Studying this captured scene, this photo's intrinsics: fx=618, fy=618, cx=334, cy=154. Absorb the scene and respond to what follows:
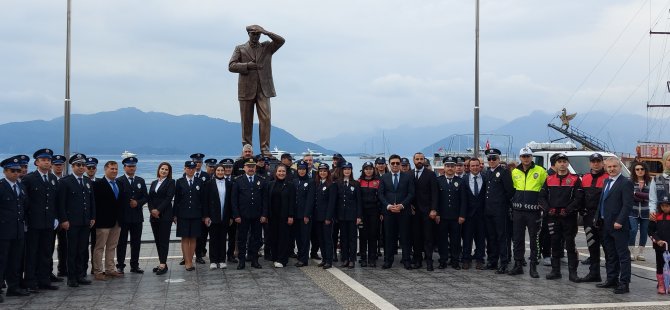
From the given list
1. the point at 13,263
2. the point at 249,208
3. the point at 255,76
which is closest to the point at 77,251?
the point at 13,263

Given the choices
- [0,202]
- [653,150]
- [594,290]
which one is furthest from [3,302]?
[653,150]

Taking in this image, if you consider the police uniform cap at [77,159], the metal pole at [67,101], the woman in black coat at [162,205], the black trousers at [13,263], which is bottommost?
the black trousers at [13,263]

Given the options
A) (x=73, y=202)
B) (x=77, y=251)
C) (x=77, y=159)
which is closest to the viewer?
(x=73, y=202)

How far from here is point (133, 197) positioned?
948 centimetres

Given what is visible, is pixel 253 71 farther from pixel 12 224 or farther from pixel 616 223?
pixel 616 223

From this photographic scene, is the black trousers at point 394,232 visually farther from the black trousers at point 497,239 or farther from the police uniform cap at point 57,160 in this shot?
the police uniform cap at point 57,160

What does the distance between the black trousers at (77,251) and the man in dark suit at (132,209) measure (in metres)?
0.68

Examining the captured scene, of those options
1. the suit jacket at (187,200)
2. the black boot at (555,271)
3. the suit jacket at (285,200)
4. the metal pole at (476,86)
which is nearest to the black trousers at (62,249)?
the suit jacket at (187,200)

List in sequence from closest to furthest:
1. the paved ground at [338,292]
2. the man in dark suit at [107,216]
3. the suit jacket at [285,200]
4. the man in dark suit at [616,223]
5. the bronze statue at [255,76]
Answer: the paved ground at [338,292] < the man in dark suit at [616,223] < the man in dark suit at [107,216] < the suit jacket at [285,200] < the bronze statue at [255,76]

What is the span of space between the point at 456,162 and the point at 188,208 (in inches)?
173

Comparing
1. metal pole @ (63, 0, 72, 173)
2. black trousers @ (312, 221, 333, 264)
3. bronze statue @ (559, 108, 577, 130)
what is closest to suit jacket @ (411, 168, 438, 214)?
black trousers @ (312, 221, 333, 264)

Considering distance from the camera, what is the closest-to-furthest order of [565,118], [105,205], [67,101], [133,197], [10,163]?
1. [10,163]
2. [105,205]
3. [133,197]
4. [67,101]
5. [565,118]

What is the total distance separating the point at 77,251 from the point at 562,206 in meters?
6.89

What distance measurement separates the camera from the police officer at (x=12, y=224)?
758 centimetres
